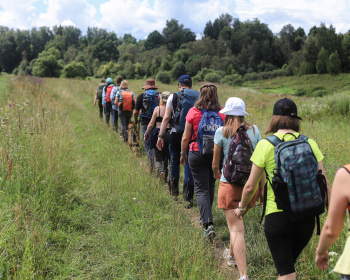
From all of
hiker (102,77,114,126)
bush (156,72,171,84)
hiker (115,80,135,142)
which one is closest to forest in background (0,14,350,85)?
bush (156,72,171,84)

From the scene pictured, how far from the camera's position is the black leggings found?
8.20ft

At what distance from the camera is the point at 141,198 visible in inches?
188

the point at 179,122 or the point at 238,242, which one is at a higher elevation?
the point at 179,122

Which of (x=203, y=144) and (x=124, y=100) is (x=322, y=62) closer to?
(x=124, y=100)

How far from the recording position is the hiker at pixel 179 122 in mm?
4996

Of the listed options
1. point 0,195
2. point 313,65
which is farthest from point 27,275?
point 313,65

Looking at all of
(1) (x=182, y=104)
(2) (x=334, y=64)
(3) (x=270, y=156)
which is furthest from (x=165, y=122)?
(2) (x=334, y=64)

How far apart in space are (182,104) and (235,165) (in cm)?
203

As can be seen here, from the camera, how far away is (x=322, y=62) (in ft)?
201

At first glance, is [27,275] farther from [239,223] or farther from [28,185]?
[239,223]

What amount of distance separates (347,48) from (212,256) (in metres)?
73.0

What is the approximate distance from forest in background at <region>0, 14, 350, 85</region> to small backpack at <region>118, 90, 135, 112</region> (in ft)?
158

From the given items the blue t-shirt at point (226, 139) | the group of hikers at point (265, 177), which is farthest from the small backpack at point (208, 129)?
the blue t-shirt at point (226, 139)

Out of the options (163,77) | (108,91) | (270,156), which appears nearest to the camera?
(270,156)
